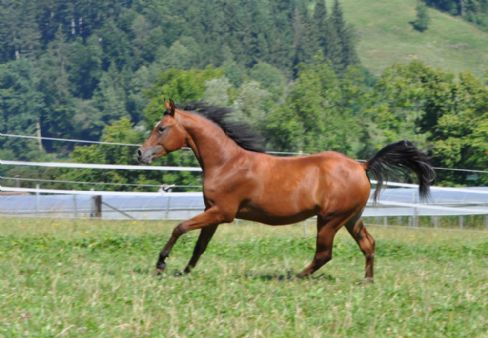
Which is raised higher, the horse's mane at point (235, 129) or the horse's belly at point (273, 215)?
the horse's mane at point (235, 129)

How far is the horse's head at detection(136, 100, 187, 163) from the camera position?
426 inches

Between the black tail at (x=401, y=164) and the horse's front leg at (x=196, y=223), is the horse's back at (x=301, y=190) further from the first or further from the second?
the black tail at (x=401, y=164)

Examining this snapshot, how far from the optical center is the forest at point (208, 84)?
58.7 m

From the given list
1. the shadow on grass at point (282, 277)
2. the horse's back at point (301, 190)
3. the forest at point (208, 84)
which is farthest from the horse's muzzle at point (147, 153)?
the forest at point (208, 84)

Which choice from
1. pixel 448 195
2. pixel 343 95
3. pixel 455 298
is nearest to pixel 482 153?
pixel 448 195

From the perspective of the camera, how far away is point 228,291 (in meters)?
8.95

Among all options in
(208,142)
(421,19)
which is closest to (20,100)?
(421,19)

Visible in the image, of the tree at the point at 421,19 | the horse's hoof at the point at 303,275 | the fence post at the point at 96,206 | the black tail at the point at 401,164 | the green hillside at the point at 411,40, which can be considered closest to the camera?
the horse's hoof at the point at 303,275

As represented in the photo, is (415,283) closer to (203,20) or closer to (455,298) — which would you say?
(455,298)

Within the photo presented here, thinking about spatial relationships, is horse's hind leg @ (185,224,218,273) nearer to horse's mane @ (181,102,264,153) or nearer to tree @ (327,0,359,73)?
horse's mane @ (181,102,264,153)

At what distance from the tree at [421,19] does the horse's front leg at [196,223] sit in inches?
7187

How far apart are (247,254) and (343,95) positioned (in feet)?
226

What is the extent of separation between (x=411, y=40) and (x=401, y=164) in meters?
176

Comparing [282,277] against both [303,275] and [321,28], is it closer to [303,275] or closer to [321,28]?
[303,275]
